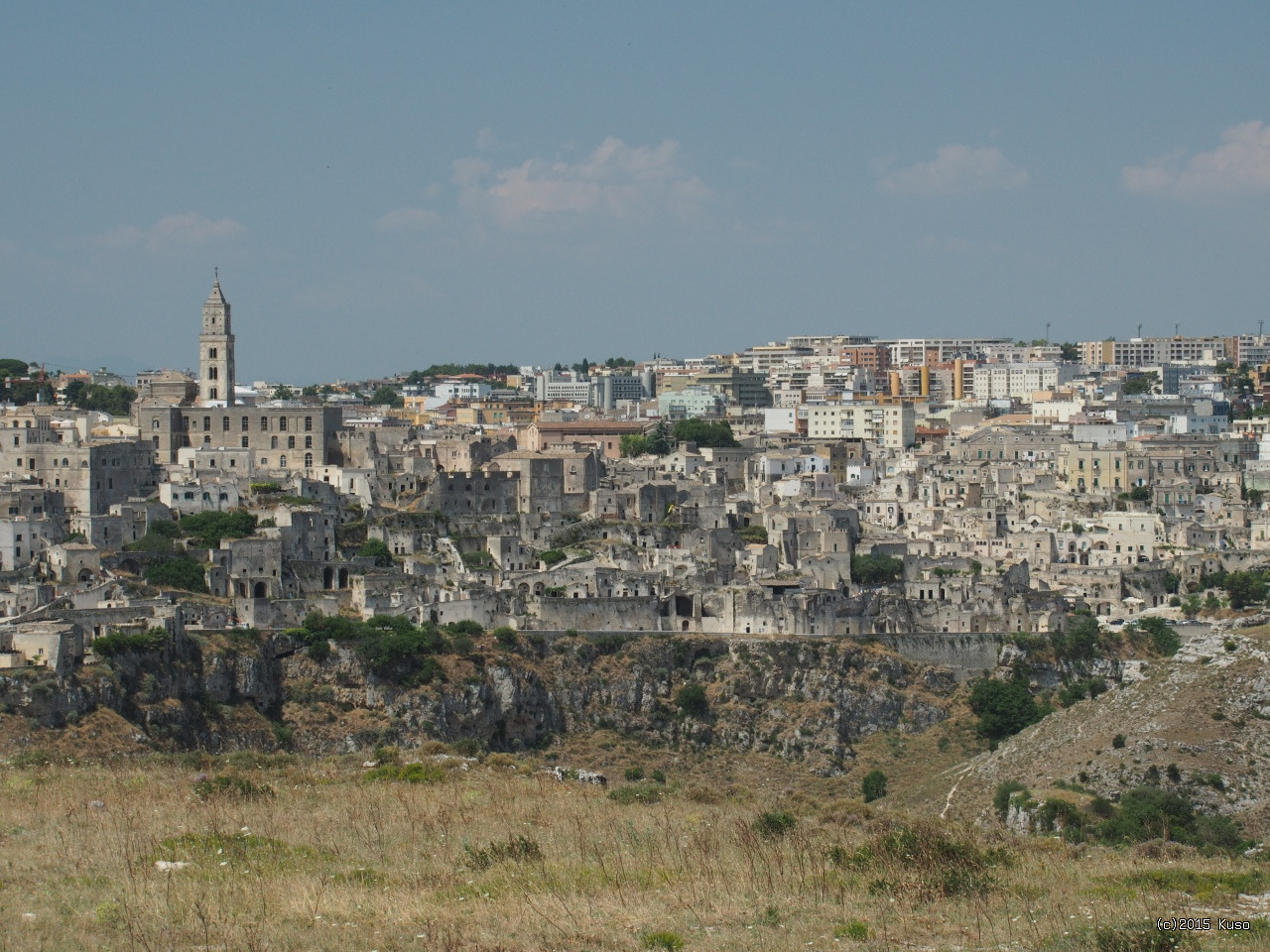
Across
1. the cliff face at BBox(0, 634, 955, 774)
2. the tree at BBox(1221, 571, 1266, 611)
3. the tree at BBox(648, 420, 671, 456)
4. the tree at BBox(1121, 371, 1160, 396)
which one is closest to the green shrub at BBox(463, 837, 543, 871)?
the cliff face at BBox(0, 634, 955, 774)

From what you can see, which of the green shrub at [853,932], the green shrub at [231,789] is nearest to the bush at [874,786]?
the green shrub at [231,789]

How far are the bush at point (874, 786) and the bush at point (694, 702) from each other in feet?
18.6

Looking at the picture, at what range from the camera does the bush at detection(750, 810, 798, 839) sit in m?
22.9

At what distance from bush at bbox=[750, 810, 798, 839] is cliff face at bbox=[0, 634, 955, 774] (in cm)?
2354

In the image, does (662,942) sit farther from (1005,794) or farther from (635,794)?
(1005,794)

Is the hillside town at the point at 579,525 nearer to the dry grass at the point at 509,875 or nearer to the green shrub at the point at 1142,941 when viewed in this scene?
the dry grass at the point at 509,875

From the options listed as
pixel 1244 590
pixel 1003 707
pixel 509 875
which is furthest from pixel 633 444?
pixel 509 875

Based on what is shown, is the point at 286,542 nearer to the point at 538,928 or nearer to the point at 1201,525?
the point at 1201,525

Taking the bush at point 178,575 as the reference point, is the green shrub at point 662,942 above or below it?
below

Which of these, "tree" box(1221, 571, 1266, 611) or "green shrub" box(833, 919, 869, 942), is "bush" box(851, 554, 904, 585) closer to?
"tree" box(1221, 571, 1266, 611)

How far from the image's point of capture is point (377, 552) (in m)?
56.6

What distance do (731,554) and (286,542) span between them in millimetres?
14942

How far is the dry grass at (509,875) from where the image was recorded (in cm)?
1675

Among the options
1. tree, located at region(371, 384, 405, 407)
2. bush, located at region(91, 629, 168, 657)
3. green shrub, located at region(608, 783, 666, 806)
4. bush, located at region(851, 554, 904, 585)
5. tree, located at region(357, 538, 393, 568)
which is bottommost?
green shrub, located at region(608, 783, 666, 806)
